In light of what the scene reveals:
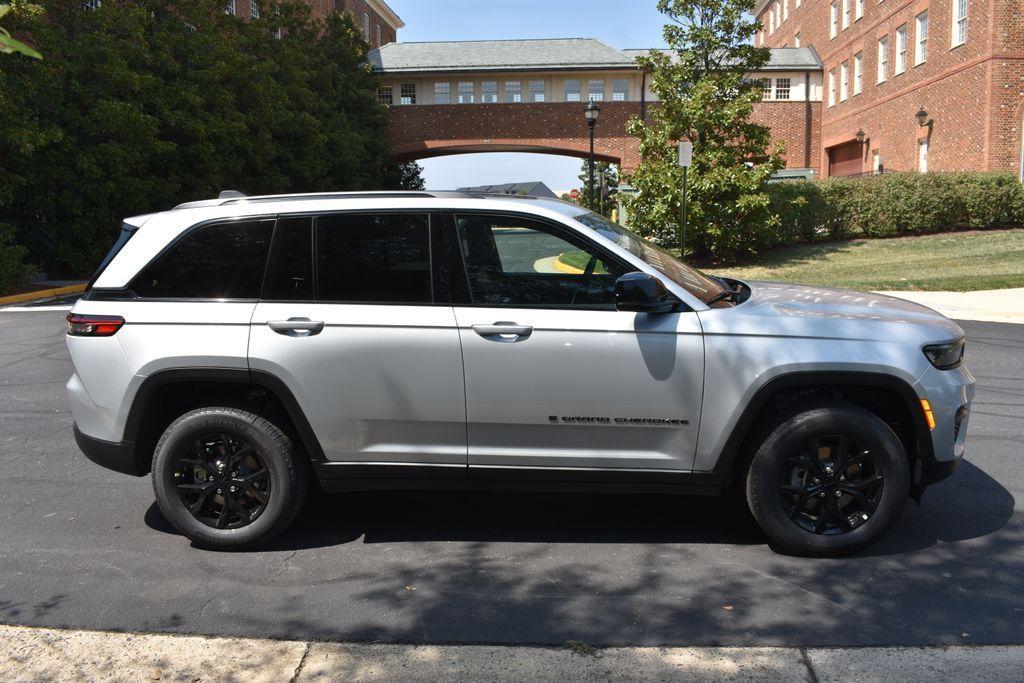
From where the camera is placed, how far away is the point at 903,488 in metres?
4.33

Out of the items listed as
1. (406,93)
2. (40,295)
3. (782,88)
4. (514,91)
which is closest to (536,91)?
(514,91)

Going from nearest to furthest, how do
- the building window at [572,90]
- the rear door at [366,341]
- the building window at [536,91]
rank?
1. the rear door at [366,341]
2. the building window at [572,90]
3. the building window at [536,91]

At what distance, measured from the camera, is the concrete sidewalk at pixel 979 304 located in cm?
1335

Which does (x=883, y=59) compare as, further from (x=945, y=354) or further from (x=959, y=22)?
(x=945, y=354)

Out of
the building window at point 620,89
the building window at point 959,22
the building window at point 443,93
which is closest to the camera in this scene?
the building window at point 959,22

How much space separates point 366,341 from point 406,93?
136 feet

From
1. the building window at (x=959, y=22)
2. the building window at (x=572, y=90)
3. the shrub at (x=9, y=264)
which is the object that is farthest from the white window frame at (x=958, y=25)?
the shrub at (x=9, y=264)

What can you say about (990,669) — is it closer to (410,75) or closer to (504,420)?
(504,420)

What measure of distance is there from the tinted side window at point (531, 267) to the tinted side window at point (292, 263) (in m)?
0.79

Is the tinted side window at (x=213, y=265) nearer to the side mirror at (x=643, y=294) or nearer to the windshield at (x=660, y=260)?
the windshield at (x=660, y=260)

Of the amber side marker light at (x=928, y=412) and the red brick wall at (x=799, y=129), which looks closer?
the amber side marker light at (x=928, y=412)

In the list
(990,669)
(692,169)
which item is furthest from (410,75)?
(990,669)

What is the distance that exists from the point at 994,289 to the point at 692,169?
28.5 feet

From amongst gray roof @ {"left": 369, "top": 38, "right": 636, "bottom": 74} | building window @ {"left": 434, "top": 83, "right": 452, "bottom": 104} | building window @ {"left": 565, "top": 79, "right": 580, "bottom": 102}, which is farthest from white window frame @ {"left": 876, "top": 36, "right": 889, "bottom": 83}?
building window @ {"left": 434, "top": 83, "right": 452, "bottom": 104}
